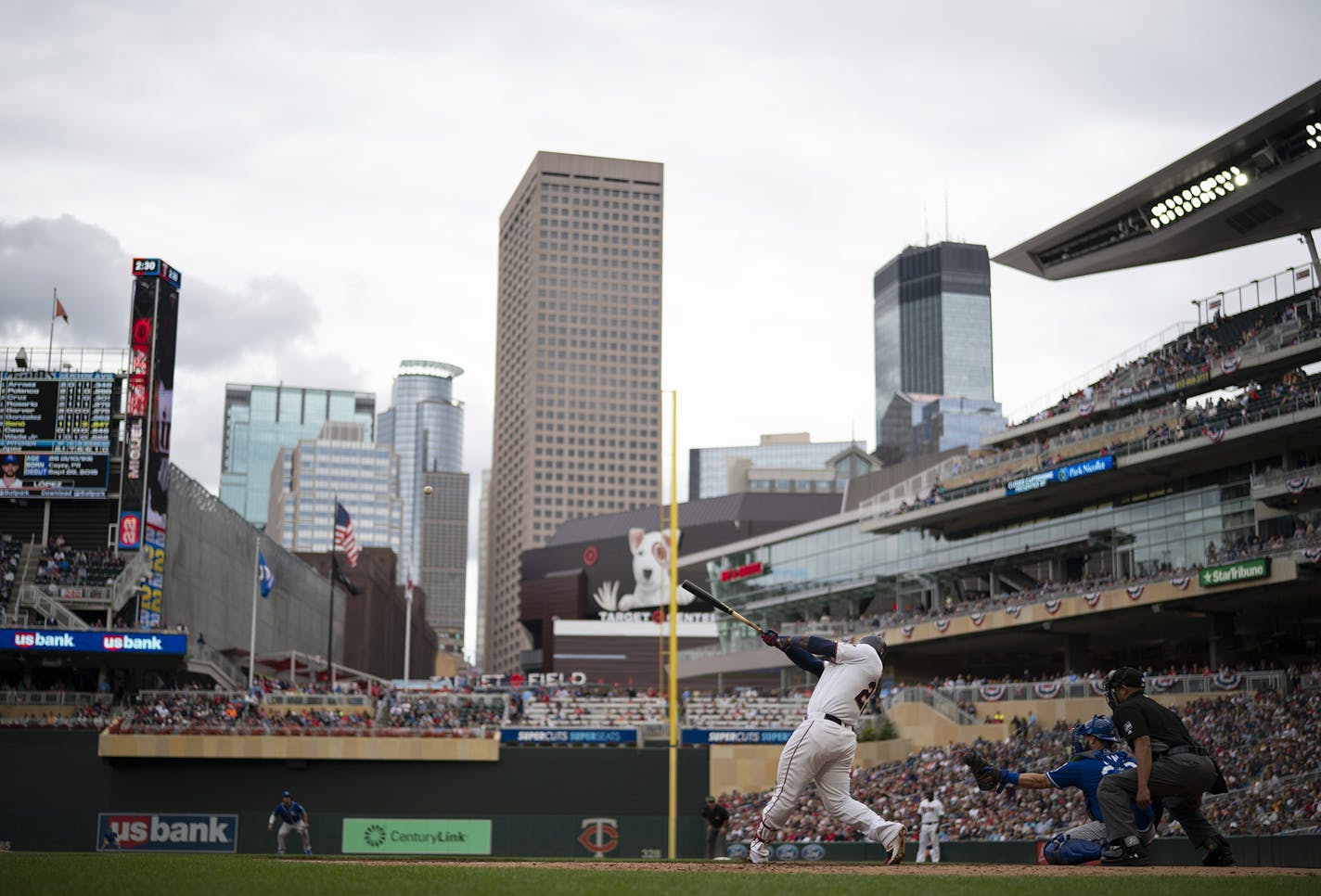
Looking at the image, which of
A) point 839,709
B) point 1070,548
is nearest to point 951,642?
point 1070,548

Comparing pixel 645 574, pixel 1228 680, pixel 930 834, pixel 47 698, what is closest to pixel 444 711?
pixel 47 698

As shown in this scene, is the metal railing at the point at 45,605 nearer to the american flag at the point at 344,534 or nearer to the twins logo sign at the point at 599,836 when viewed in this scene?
the american flag at the point at 344,534

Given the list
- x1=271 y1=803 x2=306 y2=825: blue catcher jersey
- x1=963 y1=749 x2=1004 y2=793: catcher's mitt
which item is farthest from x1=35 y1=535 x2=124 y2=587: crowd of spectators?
x1=963 y1=749 x2=1004 y2=793: catcher's mitt

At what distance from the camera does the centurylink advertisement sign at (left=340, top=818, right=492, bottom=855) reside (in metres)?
40.6

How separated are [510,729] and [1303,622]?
28.5m

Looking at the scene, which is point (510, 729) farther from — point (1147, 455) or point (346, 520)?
point (1147, 455)

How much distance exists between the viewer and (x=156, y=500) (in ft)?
184

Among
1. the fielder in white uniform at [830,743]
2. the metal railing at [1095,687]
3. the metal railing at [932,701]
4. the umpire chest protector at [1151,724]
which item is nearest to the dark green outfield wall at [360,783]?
the metal railing at [932,701]

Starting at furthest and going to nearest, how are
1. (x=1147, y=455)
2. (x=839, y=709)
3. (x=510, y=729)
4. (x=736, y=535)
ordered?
(x=736, y=535) → (x=1147, y=455) → (x=510, y=729) → (x=839, y=709)

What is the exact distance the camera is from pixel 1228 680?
40938 millimetres

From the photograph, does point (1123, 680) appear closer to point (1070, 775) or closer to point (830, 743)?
point (1070, 775)

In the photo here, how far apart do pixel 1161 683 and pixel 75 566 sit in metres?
39.3

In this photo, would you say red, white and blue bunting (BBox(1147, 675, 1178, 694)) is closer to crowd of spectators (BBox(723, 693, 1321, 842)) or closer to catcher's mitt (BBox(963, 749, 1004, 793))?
crowd of spectators (BBox(723, 693, 1321, 842))

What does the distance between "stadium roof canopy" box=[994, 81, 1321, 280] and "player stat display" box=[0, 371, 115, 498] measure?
3933 cm
